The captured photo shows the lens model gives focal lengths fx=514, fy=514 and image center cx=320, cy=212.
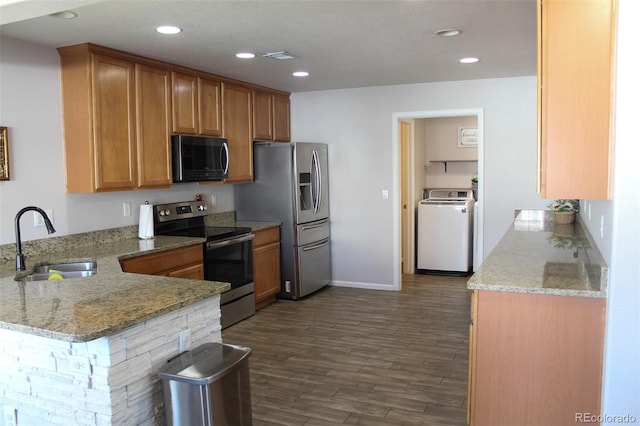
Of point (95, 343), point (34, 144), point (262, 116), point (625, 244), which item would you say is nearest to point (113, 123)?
point (34, 144)

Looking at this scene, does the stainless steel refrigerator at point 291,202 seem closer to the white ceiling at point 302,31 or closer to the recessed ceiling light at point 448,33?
the white ceiling at point 302,31

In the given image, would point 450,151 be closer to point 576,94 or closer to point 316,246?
point 316,246

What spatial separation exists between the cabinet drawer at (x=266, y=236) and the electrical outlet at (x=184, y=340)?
2795 millimetres


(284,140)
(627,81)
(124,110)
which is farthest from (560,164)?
(284,140)

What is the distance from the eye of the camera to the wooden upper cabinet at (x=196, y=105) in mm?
4391

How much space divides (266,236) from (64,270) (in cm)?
224

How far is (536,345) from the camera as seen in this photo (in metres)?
2.39

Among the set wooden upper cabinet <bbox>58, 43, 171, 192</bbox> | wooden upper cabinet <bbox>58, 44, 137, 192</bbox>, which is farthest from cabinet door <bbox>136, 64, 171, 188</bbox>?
wooden upper cabinet <bbox>58, 44, 137, 192</bbox>

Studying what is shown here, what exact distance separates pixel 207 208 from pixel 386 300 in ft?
6.95

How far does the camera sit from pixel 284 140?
6102 mm

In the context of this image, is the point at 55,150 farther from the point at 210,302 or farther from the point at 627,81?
the point at 627,81

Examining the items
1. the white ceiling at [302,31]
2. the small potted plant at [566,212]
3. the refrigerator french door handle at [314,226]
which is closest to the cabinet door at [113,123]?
the white ceiling at [302,31]

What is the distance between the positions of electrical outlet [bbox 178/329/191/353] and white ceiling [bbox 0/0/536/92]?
1493mm

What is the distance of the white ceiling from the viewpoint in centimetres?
285
